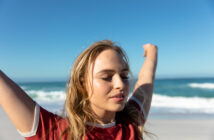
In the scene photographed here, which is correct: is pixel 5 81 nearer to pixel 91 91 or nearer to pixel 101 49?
A: pixel 91 91

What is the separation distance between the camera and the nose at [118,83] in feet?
3.90

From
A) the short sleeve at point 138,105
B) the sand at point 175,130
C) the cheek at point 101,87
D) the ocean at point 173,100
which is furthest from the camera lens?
the ocean at point 173,100

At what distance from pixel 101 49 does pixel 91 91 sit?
287 mm

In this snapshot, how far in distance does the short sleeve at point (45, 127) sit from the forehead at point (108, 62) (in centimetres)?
38

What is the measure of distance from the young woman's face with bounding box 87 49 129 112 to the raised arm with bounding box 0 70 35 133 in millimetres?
381

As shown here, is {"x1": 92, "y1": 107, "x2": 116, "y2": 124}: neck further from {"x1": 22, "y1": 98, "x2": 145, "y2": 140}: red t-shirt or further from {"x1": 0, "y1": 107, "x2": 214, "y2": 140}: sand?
{"x1": 0, "y1": 107, "x2": 214, "y2": 140}: sand

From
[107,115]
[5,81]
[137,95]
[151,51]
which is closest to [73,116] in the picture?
[107,115]

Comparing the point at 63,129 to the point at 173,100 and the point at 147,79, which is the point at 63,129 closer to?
the point at 147,79

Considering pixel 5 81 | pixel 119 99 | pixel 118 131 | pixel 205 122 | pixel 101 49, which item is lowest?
pixel 205 122

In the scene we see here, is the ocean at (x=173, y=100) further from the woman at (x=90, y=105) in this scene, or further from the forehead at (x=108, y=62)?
the forehead at (x=108, y=62)

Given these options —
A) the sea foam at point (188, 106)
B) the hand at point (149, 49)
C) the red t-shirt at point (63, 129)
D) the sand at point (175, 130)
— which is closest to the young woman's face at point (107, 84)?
the red t-shirt at point (63, 129)

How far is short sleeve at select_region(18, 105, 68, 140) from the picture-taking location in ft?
3.49

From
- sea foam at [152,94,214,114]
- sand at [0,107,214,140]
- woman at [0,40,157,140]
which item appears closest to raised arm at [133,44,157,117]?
woman at [0,40,157,140]

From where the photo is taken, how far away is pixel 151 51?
2.07m
